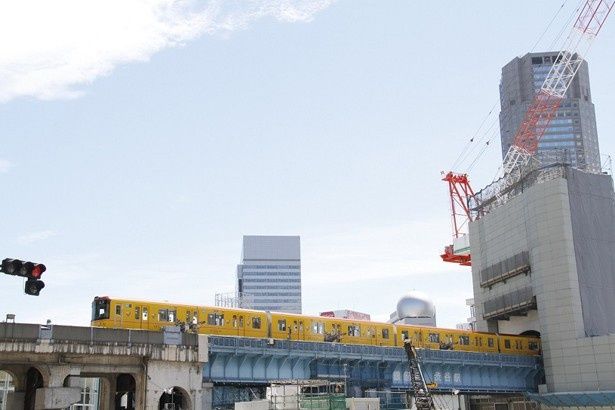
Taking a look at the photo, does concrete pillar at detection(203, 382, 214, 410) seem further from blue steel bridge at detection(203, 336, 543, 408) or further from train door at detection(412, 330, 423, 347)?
train door at detection(412, 330, 423, 347)

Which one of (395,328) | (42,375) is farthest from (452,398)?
Result: (42,375)

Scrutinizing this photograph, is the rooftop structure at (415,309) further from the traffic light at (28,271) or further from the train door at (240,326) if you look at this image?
the traffic light at (28,271)

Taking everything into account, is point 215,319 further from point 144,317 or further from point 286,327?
point 286,327

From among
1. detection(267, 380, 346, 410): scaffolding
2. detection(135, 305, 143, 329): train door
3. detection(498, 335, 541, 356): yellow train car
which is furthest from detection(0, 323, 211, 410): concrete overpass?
detection(498, 335, 541, 356): yellow train car

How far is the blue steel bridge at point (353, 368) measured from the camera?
65.0 m

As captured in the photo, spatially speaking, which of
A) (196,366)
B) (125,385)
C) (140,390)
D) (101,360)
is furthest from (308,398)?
(101,360)

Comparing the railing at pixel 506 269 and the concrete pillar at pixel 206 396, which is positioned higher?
the railing at pixel 506 269

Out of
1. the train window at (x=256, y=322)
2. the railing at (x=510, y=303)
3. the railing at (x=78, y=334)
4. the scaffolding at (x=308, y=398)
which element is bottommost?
the scaffolding at (x=308, y=398)

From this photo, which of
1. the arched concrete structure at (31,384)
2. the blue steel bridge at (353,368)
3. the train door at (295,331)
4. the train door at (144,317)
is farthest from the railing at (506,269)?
the arched concrete structure at (31,384)

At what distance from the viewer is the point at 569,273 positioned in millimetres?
Result: 84312

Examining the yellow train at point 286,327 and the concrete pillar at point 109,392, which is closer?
the yellow train at point 286,327

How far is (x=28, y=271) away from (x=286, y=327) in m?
49.1

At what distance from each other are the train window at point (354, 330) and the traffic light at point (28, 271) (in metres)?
54.7

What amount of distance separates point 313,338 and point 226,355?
38.4ft
